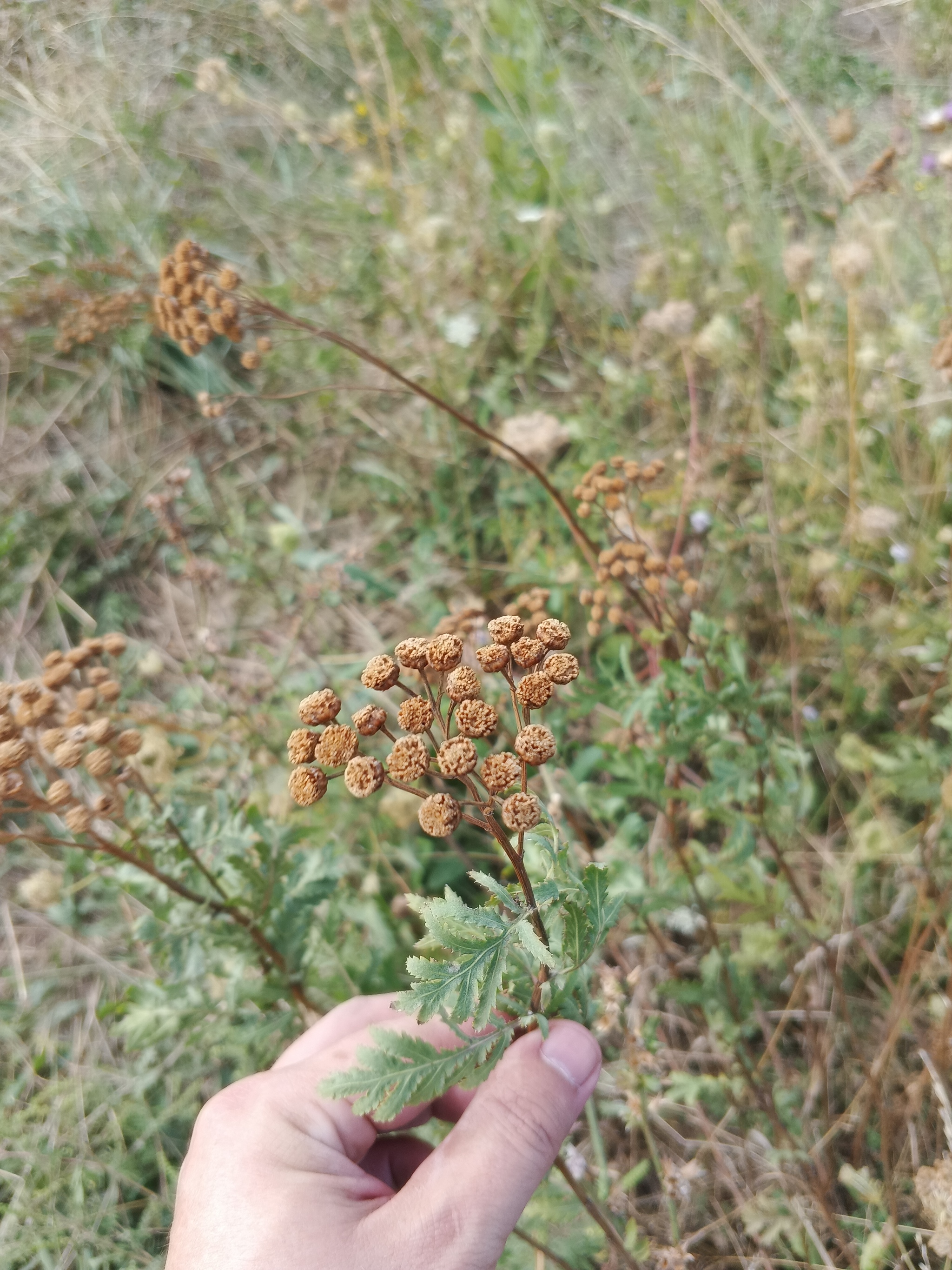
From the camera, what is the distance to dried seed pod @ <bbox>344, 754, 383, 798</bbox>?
45.4 inches

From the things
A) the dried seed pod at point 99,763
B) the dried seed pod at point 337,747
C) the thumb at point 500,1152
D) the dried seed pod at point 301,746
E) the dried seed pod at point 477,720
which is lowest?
the dried seed pod at point 99,763

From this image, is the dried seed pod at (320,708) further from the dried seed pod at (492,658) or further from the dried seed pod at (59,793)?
the dried seed pod at (59,793)

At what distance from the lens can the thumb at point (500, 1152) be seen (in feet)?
4.20

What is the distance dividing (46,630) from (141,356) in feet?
5.45

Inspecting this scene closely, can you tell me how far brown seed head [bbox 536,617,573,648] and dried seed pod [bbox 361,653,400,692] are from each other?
0.78 ft

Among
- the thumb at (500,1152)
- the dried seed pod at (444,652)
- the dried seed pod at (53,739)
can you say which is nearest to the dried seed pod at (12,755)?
the dried seed pod at (53,739)

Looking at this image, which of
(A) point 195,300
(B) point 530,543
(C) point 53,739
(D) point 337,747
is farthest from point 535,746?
(B) point 530,543

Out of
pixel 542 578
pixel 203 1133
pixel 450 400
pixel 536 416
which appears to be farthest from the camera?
pixel 450 400

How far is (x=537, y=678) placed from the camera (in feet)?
3.91

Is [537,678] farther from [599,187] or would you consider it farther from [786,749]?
[599,187]

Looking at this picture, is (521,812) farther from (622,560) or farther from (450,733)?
(622,560)

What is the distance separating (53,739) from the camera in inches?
72.7

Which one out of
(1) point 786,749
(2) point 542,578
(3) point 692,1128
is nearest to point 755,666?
(1) point 786,749

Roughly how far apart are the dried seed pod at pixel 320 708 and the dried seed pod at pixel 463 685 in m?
0.21
